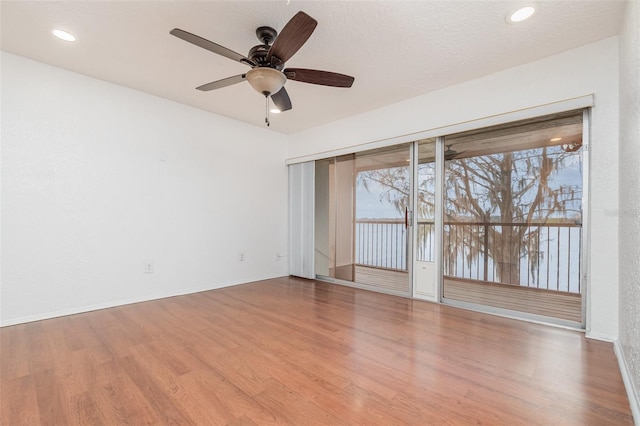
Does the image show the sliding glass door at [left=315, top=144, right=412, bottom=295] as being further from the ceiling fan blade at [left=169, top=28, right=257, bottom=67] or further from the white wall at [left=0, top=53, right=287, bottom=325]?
the ceiling fan blade at [left=169, top=28, right=257, bottom=67]

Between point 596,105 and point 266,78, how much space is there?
2.73 m

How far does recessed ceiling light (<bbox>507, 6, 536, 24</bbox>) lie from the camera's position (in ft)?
6.54

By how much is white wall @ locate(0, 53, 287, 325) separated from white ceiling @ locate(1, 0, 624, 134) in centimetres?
39

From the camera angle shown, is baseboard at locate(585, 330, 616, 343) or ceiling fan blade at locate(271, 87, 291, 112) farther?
ceiling fan blade at locate(271, 87, 291, 112)

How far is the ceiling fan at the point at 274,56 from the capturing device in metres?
1.73

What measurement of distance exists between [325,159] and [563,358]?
3.66m

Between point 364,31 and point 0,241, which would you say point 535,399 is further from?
point 0,241

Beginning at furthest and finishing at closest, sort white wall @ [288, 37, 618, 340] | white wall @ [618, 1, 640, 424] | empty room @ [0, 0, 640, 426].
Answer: white wall @ [288, 37, 618, 340] < empty room @ [0, 0, 640, 426] < white wall @ [618, 1, 640, 424]

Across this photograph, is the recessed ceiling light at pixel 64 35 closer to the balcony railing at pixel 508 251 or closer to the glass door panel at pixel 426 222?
the glass door panel at pixel 426 222

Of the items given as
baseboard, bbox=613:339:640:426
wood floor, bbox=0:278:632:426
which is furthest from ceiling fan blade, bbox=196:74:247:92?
baseboard, bbox=613:339:640:426

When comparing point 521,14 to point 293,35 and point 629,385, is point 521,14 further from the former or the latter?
point 629,385

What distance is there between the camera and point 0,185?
261 centimetres

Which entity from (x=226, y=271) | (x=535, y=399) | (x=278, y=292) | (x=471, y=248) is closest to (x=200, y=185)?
(x=226, y=271)

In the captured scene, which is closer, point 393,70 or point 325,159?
point 393,70
